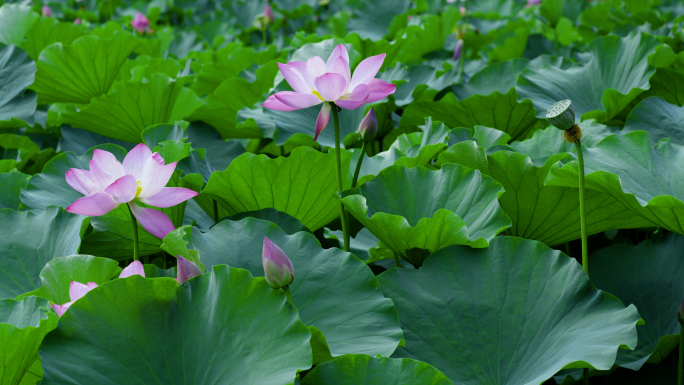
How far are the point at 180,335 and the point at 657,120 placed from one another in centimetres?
121

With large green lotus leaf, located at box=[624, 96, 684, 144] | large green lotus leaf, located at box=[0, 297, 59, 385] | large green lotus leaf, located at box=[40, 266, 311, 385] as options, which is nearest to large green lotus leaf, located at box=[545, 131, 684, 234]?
large green lotus leaf, located at box=[624, 96, 684, 144]

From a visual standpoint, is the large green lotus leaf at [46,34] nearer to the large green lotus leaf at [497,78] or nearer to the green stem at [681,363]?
the large green lotus leaf at [497,78]

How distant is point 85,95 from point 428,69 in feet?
3.73

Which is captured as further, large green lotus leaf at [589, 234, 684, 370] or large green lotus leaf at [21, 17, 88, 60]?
large green lotus leaf at [21, 17, 88, 60]

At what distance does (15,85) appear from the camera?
164 centimetres

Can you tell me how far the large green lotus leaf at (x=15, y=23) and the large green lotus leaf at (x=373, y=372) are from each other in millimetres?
2011

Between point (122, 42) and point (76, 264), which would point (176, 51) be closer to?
point (122, 42)

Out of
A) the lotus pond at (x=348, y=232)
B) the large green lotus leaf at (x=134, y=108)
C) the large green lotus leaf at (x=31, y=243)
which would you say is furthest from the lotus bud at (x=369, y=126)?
the large green lotus leaf at (x=134, y=108)

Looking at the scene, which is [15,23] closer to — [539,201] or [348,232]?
[348,232]

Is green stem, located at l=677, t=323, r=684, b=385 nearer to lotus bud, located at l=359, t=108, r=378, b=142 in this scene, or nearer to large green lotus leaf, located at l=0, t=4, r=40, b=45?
lotus bud, located at l=359, t=108, r=378, b=142

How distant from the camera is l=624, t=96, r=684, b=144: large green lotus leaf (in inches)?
52.3

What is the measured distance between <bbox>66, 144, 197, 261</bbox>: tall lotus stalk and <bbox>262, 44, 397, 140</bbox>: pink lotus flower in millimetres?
209

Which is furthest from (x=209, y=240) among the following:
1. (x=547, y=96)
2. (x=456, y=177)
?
(x=547, y=96)

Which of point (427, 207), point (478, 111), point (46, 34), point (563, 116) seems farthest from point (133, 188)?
point (46, 34)
